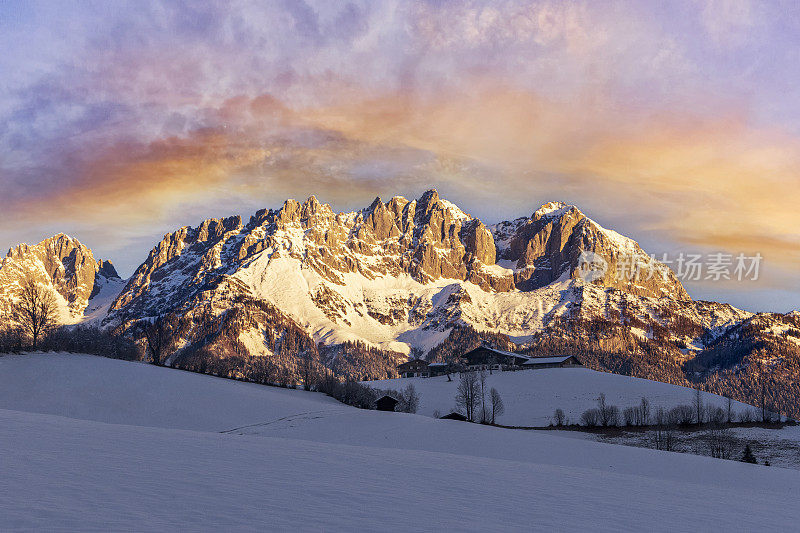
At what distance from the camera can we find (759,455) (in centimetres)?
6750

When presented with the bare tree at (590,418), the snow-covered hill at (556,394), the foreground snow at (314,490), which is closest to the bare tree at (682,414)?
the snow-covered hill at (556,394)

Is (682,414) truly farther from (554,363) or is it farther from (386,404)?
(554,363)

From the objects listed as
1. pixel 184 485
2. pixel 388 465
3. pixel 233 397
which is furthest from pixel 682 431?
pixel 184 485

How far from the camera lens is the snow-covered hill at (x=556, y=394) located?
11931 cm

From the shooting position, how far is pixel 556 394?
134125 millimetres

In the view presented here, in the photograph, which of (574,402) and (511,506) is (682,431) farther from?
(511,506)

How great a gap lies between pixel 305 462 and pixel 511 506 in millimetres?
10107

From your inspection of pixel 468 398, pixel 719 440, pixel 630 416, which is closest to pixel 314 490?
pixel 719 440

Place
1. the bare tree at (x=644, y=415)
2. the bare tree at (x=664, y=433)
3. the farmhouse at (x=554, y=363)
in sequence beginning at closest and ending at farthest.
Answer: the bare tree at (x=664, y=433)
the bare tree at (x=644, y=415)
the farmhouse at (x=554, y=363)

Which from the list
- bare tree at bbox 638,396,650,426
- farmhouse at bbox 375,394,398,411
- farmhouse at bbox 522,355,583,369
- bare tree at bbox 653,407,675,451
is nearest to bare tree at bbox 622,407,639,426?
bare tree at bbox 638,396,650,426

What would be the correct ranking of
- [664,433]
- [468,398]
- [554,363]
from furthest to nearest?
[554,363]
[468,398]
[664,433]

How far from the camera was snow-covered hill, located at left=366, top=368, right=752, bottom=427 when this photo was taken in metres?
119

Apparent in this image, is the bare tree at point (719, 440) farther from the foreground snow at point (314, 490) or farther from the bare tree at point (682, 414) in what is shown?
the foreground snow at point (314, 490)

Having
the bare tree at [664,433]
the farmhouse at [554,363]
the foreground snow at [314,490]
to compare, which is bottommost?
the bare tree at [664,433]
